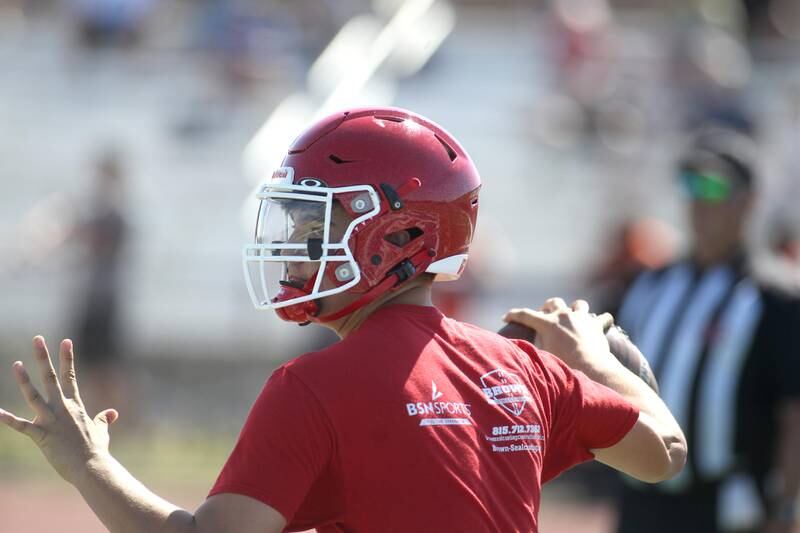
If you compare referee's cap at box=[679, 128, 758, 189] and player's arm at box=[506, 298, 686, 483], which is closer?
player's arm at box=[506, 298, 686, 483]

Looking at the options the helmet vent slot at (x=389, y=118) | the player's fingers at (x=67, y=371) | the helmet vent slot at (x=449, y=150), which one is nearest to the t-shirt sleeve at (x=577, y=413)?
the helmet vent slot at (x=449, y=150)

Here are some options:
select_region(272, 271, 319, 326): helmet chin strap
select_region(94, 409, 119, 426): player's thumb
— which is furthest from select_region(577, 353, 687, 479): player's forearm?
select_region(94, 409, 119, 426): player's thumb

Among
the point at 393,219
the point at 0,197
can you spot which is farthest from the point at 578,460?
the point at 0,197

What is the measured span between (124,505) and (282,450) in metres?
0.32

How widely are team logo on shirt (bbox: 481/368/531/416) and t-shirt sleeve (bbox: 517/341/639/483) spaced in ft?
0.43

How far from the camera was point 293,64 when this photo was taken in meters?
15.7

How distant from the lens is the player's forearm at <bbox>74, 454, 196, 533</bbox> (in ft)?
8.52

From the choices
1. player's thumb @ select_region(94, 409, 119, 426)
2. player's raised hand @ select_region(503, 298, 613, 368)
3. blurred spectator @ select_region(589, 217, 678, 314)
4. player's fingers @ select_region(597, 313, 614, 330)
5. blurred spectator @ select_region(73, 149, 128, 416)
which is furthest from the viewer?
blurred spectator @ select_region(73, 149, 128, 416)

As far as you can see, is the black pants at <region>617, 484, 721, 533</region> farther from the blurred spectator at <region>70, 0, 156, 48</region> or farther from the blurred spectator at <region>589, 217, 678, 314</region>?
the blurred spectator at <region>70, 0, 156, 48</region>

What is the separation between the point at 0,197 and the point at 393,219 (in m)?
12.7

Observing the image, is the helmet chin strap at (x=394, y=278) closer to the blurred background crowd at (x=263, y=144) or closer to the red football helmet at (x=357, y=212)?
the red football helmet at (x=357, y=212)

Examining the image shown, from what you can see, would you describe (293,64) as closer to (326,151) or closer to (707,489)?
(707,489)

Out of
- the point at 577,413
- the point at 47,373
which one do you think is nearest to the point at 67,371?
the point at 47,373

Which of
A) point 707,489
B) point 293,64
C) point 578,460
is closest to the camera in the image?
point 578,460
